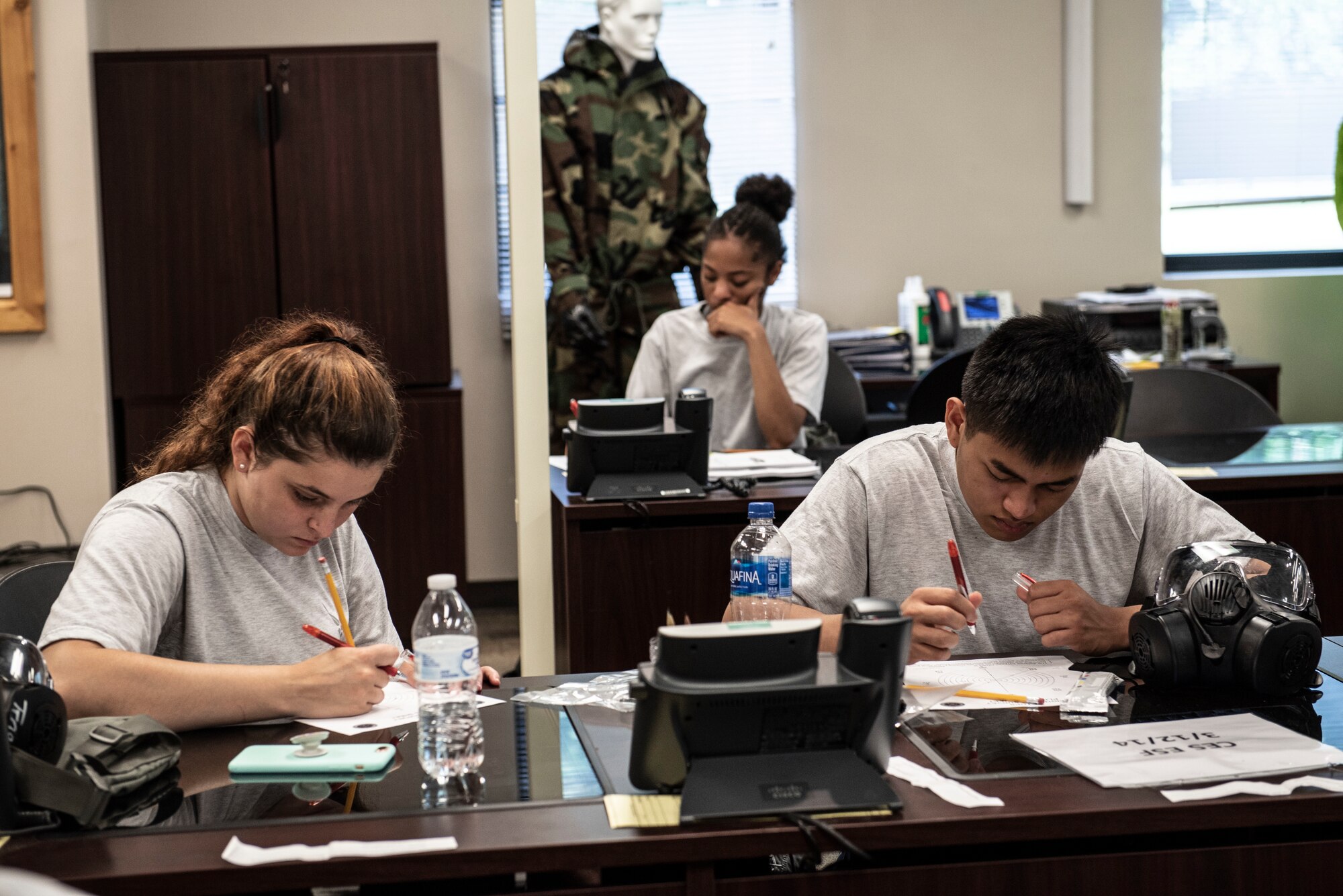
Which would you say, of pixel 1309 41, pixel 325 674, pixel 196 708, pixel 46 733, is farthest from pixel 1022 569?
pixel 1309 41

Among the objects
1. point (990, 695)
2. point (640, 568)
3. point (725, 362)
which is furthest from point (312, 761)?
point (725, 362)

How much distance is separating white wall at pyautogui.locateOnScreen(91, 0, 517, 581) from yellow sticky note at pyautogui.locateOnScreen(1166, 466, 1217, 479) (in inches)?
101

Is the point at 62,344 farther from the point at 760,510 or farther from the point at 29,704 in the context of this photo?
the point at 29,704

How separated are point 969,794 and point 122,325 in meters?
3.59

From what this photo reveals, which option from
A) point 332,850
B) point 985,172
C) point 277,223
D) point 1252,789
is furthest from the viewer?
point 985,172

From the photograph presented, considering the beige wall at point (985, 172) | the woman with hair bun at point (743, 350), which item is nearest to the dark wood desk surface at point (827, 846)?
the woman with hair bun at point (743, 350)

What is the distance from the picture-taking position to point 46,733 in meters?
1.19

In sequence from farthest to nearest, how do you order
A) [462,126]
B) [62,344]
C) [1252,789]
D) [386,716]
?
[462,126] < [62,344] < [386,716] < [1252,789]

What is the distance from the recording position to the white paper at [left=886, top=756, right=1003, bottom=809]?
120cm

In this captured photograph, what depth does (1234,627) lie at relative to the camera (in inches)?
59.0

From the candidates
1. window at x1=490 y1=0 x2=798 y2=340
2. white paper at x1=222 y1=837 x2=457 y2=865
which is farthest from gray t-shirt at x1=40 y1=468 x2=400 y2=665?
window at x1=490 y1=0 x2=798 y2=340

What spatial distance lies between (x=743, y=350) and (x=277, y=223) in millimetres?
1631

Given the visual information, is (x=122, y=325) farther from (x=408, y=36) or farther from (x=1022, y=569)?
(x=1022, y=569)

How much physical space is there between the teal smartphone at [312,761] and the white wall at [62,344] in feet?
9.77
